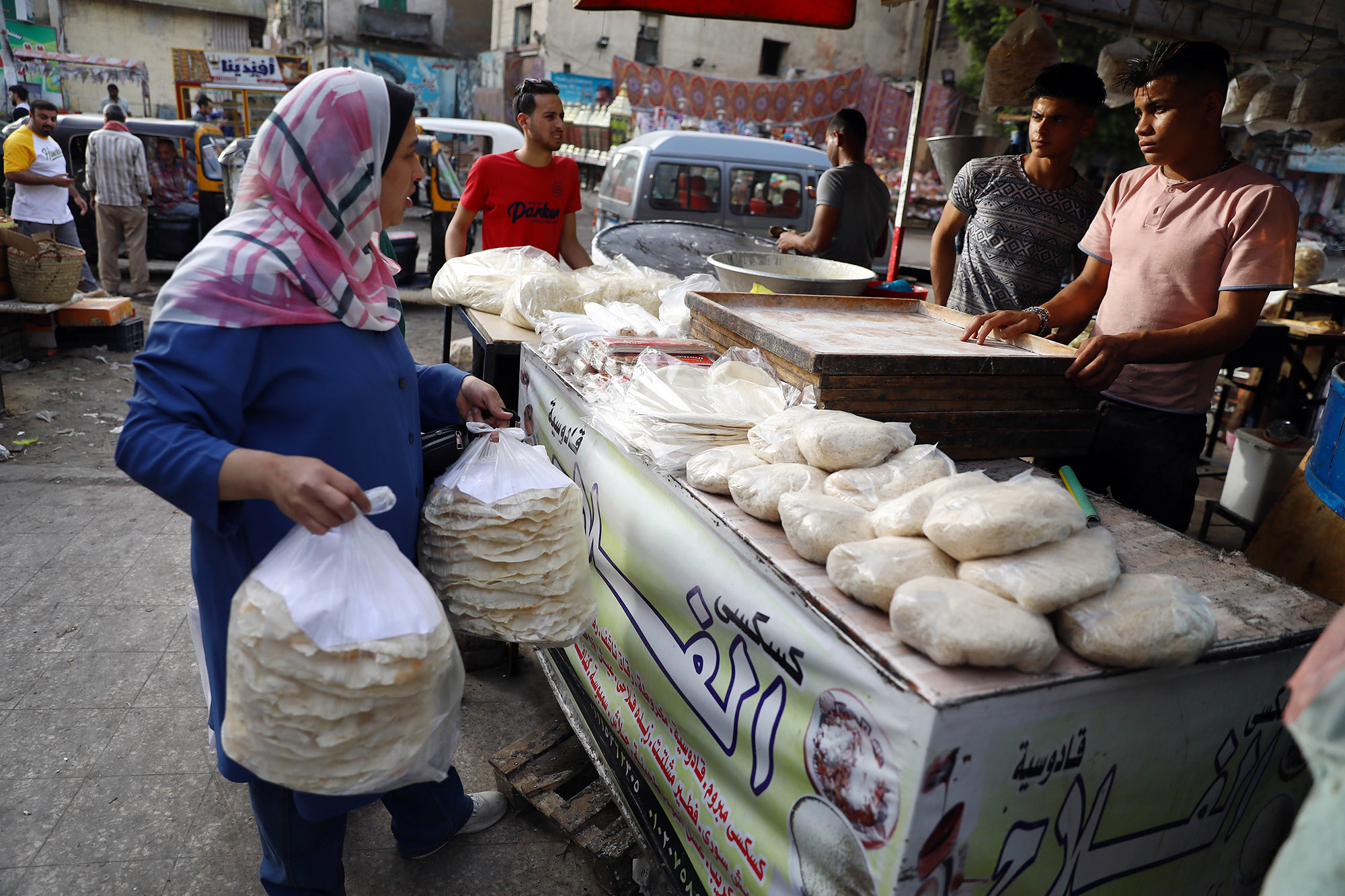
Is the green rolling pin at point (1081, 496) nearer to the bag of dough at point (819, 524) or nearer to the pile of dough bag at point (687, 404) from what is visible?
the bag of dough at point (819, 524)

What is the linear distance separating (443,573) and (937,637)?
1075 mm

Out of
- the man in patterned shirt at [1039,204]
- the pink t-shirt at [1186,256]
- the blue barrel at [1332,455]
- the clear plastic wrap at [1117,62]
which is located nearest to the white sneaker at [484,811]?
the pink t-shirt at [1186,256]

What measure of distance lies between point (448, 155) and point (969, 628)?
12.1 meters

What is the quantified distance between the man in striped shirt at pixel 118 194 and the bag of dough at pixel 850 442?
9.32m

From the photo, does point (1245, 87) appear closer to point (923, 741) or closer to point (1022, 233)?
point (1022, 233)

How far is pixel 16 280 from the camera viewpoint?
19.4 feet

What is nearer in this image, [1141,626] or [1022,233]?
[1141,626]

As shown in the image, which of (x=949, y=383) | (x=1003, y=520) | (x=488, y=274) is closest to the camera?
(x=1003, y=520)

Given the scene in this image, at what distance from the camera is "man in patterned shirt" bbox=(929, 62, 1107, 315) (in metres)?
2.87

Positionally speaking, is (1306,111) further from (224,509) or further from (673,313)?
(224,509)

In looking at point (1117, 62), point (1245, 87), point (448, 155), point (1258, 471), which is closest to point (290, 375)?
point (1258, 471)

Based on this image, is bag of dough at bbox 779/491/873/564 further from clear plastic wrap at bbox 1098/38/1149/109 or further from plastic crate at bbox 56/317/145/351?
plastic crate at bbox 56/317/145/351

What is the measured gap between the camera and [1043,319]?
90.7 inches

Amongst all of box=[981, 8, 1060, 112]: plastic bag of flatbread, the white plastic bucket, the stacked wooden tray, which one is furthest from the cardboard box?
the white plastic bucket
